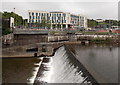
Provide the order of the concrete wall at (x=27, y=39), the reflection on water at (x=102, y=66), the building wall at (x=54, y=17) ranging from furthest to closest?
the building wall at (x=54, y=17) → the concrete wall at (x=27, y=39) → the reflection on water at (x=102, y=66)

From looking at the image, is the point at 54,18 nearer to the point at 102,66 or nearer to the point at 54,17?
the point at 54,17

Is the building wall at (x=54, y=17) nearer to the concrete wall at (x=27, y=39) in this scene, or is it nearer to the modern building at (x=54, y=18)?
A: the modern building at (x=54, y=18)

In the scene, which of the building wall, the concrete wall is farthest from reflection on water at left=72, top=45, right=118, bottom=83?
the building wall

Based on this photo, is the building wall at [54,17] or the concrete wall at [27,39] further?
the building wall at [54,17]

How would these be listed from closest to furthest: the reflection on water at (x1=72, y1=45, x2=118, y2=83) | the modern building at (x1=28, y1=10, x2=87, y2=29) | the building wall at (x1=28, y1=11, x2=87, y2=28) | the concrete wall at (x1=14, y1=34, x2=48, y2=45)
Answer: the reflection on water at (x1=72, y1=45, x2=118, y2=83), the concrete wall at (x1=14, y1=34, x2=48, y2=45), the modern building at (x1=28, y1=10, x2=87, y2=29), the building wall at (x1=28, y1=11, x2=87, y2=28)

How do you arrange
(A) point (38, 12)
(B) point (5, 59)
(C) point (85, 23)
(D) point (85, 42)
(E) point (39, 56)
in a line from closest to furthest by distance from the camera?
(B) point (5, 59) → (E) point (39, 56) → (D) point (85, 42) → (A) point (38, 12) → (C) point (85, 23)

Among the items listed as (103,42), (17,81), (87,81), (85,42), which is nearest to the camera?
(87,81)

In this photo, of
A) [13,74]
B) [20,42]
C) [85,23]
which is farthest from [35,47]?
[85,23]

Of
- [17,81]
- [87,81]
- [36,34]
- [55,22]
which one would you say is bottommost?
[17,81]

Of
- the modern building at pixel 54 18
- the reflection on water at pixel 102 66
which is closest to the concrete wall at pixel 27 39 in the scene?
the reflection on water at pixel 102 66

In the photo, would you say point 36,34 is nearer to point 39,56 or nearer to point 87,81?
point 39,56

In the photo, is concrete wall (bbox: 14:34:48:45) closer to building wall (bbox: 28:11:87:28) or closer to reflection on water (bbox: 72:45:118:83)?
reflection on water (bbox: 72:45:118:83)

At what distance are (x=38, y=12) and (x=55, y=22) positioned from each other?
12985mm

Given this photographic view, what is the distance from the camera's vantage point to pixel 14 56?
26578mm
